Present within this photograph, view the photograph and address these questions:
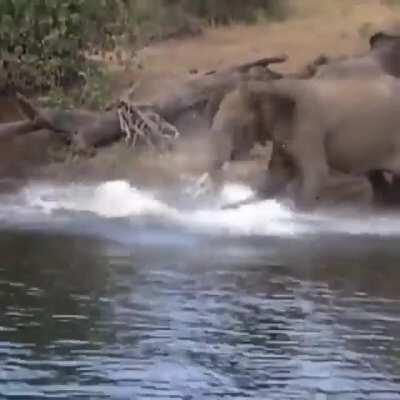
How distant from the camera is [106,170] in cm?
1027

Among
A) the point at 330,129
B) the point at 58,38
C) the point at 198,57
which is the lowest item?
the point at 330,129

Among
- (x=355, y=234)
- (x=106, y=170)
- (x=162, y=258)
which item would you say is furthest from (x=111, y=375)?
(x=106, y=170)

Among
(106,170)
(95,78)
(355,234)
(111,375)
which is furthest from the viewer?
(95,78)

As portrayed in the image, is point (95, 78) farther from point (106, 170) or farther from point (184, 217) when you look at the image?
point (184, 217)

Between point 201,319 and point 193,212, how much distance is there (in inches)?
117

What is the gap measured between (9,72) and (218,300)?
19.8 ft

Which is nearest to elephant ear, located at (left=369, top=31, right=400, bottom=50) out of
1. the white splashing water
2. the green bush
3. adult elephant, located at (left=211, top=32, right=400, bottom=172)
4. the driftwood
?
adult elephant, located at (left=211, top=32, right=400, bottom=172)

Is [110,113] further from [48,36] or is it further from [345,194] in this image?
[345,194]

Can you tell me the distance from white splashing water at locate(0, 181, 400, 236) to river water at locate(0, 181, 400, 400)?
0.02 metres

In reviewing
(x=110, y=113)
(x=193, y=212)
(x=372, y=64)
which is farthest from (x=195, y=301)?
(x=110, y=113)

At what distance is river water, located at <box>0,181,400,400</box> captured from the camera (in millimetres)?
5004

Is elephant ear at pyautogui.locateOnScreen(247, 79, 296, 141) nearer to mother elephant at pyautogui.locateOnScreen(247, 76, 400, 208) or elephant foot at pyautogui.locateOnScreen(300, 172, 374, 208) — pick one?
mother elephant at pyautogui.locateOnScreen(247, 76, 400, 208)

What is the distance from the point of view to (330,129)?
9320 millimetres

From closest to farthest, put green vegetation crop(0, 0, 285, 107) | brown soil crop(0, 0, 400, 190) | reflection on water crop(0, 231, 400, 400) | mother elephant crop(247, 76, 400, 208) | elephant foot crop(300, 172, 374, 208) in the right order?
reflection on water crop(0, 231, 400, 400), elephant foot crop(300, 172, 374, 208), mother elephant crop(247, 76, 400, 208), brown soil crop(0, 0, 400, 190), green vegetation crop(0, 0, 285, 107)
